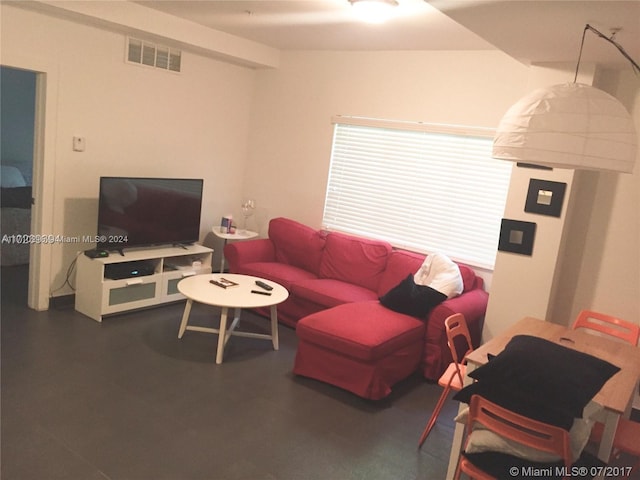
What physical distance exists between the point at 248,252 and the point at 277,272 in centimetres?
43

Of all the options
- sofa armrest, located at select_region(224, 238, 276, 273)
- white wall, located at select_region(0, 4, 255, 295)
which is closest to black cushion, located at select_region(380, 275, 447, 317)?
sofa armrest, located at select_region(224, 238, 276, 273)

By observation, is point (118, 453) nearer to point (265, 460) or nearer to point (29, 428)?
point (29, 428)

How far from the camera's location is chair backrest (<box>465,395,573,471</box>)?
6.11ft

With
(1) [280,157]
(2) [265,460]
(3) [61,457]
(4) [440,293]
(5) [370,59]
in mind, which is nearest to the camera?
(3) [61,457]

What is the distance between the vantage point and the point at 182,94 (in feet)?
16.7

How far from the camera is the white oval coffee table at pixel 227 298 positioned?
12.2 feet

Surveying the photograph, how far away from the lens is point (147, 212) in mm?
4590

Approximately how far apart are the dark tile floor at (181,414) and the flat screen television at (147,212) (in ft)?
2.63

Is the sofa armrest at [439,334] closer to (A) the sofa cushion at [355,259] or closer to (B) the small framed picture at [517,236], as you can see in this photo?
(B) the small framed picture at [517,236]

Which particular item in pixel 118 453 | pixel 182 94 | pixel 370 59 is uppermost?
pixel 370 59

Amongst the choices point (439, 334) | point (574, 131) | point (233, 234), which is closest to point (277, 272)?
point (233, 234)

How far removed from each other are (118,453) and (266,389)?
1.09 metres

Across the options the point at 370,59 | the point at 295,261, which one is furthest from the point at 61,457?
the point at 370,59

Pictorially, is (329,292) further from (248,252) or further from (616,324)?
(616,324)
